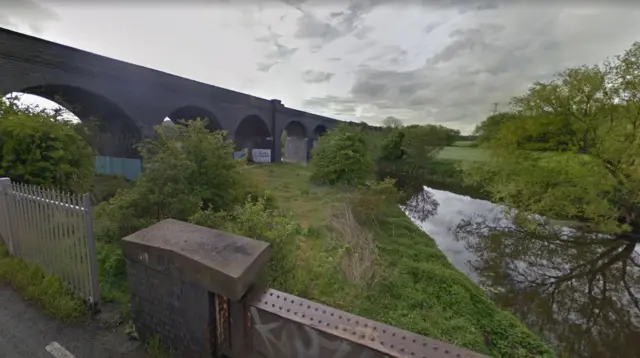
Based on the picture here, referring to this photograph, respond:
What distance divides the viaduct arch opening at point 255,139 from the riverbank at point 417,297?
18835 millimetres

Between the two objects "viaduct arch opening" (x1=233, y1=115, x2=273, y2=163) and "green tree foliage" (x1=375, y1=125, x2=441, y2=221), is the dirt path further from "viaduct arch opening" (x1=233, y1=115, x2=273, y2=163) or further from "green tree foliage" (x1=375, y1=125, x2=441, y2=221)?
"viaduct arch opening" (x1=233, y1=115, x2=273, y2=163)

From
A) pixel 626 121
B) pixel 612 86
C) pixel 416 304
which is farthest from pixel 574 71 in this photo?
pixel 416 304

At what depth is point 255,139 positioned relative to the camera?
26.4 m

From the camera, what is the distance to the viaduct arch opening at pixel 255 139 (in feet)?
81.1

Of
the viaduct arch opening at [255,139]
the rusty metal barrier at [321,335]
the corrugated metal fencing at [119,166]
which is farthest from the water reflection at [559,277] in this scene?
the viaduct arch opening at [255,139]

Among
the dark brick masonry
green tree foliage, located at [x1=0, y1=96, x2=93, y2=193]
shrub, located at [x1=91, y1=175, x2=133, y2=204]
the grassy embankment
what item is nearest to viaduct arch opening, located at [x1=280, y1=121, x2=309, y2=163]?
the grassy embankment

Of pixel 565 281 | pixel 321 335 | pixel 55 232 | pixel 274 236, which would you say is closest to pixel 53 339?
pixel 55 232

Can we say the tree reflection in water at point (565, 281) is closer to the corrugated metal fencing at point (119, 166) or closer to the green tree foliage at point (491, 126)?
the green tree foliage at point (491, 126)

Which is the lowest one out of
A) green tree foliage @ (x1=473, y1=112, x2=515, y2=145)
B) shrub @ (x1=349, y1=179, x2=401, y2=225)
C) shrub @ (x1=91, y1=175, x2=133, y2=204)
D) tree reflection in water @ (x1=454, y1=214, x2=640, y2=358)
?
tree reflection in water @ (x1=454, y1=214, x2=640, y2=358)

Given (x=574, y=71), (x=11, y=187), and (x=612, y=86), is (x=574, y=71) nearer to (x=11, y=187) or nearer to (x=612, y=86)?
(x=612, y=86)

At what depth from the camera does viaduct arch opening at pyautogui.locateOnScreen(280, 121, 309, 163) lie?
32.1m

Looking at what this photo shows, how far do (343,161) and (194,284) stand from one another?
10730 millimetres

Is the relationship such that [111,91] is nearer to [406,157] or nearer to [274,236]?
[274,236]

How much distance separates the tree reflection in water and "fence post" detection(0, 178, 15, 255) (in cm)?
816
